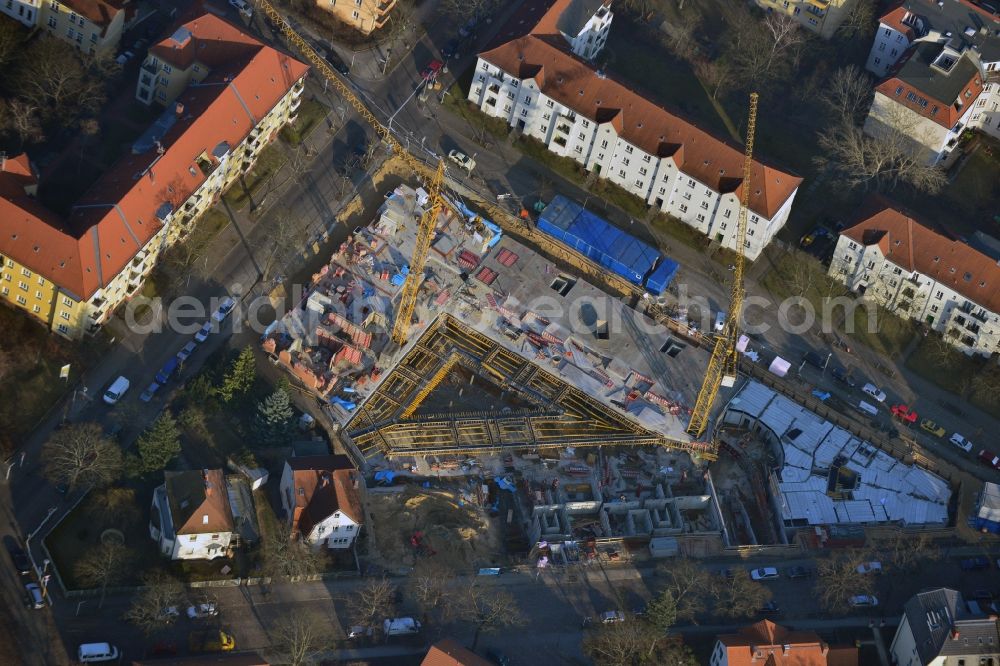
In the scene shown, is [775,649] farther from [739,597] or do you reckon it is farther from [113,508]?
[113,508]

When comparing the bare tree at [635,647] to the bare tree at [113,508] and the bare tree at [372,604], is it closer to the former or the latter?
the bare tree at [372,604]

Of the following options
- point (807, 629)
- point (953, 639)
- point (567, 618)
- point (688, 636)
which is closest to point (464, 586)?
point (567, 618)

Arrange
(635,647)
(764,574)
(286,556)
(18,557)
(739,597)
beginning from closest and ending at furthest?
(18,557) → (635,647) → (286,556) → (739,597) → (764,574)

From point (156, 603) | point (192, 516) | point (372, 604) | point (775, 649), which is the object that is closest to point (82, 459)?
point (192, 516)

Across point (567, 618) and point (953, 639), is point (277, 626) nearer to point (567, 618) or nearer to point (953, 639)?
point (567, 618)

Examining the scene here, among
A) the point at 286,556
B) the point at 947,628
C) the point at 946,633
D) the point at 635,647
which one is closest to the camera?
the point at 946,633

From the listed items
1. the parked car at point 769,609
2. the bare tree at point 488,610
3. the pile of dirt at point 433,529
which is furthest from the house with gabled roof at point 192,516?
the parked car at point 769,609

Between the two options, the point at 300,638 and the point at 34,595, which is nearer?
the point at 300,638
